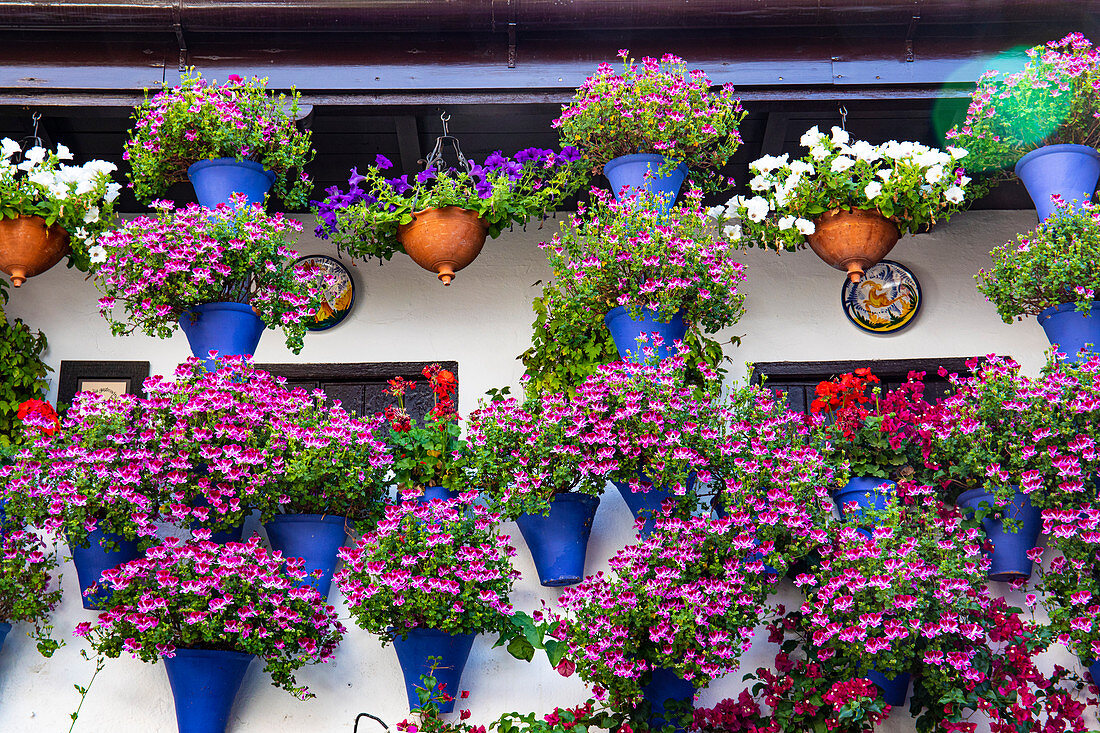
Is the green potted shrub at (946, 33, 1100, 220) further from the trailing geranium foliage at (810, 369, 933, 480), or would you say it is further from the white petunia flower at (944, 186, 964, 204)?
the trailing geranium foliage at (810, 369, 933, 480)

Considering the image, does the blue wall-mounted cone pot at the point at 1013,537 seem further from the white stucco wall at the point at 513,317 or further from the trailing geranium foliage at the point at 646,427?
the trailing geranium foliage at the point at 646,427

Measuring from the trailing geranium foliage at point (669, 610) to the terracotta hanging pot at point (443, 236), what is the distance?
170 cm

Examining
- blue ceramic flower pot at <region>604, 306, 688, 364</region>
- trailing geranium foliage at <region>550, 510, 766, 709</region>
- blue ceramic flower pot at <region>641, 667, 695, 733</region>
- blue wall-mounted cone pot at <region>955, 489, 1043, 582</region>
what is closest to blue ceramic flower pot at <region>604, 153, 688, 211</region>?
blue ceramic flower pot at <region>604, 306, 688, 364</region>

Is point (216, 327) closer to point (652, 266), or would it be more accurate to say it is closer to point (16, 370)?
point (16, 370)

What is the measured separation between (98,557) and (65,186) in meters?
1.79

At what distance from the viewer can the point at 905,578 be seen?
4797 mm

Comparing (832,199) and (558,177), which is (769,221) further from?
(558,177)

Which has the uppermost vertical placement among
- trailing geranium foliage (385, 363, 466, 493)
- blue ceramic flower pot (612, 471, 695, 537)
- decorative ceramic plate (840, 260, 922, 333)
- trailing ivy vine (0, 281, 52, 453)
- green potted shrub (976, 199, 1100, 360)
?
decorative ceramic plate (840, 260, 922, 333)

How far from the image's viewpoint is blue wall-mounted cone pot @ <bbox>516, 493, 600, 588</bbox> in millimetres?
5270

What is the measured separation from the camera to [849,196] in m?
5.65

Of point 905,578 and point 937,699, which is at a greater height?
point 905,578

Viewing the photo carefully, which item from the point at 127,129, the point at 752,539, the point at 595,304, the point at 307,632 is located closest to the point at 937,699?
the point at 752,539

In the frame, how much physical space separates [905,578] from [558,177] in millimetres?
2481

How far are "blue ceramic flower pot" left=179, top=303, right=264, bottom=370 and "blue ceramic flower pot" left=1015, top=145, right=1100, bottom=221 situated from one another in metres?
3.81
